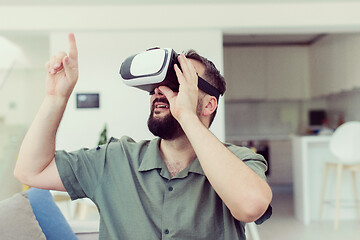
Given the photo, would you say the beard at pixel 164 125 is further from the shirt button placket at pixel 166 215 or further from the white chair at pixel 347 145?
the white chair at pixel 347 145

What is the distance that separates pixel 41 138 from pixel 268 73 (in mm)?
6249

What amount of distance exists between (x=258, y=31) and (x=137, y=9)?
1283 millimetres

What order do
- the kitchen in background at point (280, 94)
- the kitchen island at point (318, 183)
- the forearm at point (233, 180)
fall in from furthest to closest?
the kitchen in background at point (280, 94)
the kitchen island at point (318, 183)
the forearm at point (233, 180)

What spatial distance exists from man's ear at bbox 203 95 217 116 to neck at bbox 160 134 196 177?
10cm

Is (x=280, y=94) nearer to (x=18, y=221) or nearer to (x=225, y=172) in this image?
(x=18, y=221)

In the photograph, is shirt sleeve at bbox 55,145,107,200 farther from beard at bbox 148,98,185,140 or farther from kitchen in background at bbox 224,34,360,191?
kitchen in background at bbox 224,34,360,191

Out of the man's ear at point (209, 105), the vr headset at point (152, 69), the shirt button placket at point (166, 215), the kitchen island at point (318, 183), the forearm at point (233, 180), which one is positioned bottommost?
the kitchen island at point (318, 183)

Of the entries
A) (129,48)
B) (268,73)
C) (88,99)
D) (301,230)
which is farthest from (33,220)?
(268,73)

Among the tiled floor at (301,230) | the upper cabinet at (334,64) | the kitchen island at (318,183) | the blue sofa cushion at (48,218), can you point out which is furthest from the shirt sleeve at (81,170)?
the upper cabinet at (334,64)

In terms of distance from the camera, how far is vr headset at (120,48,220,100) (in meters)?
1.00

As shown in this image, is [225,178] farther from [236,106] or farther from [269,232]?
[236,106]

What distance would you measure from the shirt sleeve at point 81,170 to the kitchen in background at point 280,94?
17.4 ft

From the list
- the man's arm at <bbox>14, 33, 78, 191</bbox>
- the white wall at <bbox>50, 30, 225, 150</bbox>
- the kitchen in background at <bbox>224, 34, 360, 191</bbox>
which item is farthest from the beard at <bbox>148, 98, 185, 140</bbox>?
the kitchen in background at <bbox>224, 34, 360, 191</bbox>

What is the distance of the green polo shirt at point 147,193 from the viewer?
1.08 meters
